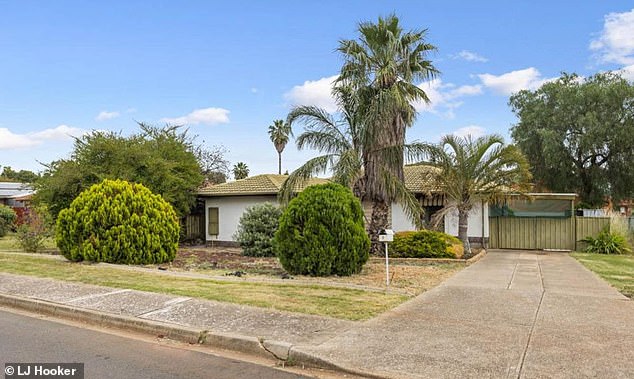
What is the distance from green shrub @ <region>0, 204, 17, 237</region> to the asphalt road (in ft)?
85.3

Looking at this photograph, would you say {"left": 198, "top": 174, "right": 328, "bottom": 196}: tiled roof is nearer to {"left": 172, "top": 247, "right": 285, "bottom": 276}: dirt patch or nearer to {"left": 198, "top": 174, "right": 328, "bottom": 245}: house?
{"left": 198, "top": 174, "right": 328, "bottom": 245}: house

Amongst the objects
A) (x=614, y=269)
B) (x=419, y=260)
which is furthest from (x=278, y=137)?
(x=614, y=269)

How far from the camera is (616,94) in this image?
88.1 feet

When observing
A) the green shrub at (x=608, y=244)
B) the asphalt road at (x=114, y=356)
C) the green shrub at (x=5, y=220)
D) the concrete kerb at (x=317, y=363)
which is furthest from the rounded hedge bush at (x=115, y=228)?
the green shrub at (x=5, y=220)

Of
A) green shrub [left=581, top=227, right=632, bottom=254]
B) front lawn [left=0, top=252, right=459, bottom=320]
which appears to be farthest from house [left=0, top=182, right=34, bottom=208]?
green shrub [left=581, top=227, right=632, bottom=254]

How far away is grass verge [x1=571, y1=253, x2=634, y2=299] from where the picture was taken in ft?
34.8

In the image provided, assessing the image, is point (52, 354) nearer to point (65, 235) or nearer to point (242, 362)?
point (242, 362)

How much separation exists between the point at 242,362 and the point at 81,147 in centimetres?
1877

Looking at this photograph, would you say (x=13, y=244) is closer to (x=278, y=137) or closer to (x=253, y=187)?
(x=253, y=187)

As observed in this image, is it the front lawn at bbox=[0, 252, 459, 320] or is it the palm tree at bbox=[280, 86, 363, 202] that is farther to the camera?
the palm tree at bbox=[280, 86, 363, 202]

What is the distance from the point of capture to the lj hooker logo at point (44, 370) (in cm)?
496

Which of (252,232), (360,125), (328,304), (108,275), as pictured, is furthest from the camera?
(252,232)

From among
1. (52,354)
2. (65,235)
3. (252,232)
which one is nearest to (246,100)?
(252,232)

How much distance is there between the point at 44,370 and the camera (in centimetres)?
512
